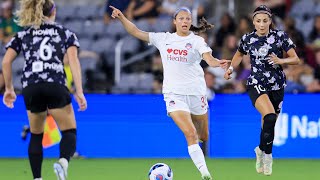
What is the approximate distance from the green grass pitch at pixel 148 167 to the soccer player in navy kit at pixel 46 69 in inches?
111

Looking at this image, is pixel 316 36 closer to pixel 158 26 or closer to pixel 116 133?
pixel 158 26

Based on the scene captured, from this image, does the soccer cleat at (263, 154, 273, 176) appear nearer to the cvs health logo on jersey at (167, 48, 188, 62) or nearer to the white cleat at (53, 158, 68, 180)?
the cvs health logo on jersey at (167, 48, 188, 62)

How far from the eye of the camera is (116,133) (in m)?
19.1

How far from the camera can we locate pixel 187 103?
43.1 ft

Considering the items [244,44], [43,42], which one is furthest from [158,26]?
[43,42]

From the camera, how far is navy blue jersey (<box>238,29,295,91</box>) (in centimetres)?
1361

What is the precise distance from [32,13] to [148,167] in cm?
560

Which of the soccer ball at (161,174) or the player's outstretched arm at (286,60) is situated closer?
the soccer ball at (161,174)

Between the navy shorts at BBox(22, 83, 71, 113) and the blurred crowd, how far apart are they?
790 cm

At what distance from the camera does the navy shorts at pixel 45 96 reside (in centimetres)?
1135

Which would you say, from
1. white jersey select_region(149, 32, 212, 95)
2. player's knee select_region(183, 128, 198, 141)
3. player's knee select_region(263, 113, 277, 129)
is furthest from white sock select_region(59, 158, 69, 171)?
player's knee select_region(263, 113, 277, 129)

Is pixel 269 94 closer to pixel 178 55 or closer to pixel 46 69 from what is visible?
pixel 178 55

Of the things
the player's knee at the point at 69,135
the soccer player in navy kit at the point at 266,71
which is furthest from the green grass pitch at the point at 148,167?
the player's knee at the point at 69,135

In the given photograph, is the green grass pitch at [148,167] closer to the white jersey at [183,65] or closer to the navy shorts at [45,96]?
the white jersey at [183,65]
